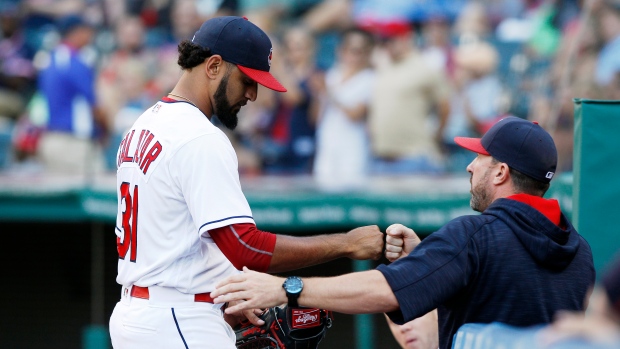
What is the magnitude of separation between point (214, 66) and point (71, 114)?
196 inches

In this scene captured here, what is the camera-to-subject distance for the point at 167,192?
297 cm

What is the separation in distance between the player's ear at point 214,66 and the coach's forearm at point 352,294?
90 cm

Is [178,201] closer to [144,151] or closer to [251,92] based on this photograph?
[144,151]

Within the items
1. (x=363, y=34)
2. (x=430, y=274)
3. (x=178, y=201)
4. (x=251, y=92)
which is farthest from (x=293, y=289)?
(x=363, y=34)

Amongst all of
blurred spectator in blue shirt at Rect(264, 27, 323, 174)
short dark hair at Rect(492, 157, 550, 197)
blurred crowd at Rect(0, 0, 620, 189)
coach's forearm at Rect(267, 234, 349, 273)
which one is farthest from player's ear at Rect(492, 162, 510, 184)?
blurred spectator in blue shirt at Rect(264, 27, 323, 174)

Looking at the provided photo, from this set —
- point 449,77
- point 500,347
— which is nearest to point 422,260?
point 500,347

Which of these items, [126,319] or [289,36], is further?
[289,36]

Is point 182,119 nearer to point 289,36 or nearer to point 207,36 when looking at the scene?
point 207,36

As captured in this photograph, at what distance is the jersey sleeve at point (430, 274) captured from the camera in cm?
264

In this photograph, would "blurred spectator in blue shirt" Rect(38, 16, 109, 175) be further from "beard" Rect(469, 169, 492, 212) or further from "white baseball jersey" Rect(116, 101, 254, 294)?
"beard" Rect(469, 169, 492, 212)

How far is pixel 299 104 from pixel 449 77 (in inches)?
52.2

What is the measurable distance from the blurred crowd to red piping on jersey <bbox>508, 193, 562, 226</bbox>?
3340 mm

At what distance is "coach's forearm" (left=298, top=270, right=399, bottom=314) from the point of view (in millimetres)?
2656

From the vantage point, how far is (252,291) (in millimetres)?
2730
